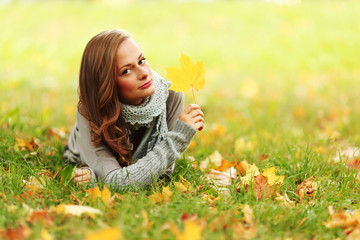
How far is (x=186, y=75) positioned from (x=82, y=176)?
733mm

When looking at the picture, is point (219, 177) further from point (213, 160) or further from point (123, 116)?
point (123, 116)

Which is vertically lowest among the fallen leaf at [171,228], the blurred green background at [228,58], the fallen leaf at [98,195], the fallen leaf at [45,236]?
A: the blurred green background at [228,58]

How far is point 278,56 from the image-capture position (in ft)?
22.2

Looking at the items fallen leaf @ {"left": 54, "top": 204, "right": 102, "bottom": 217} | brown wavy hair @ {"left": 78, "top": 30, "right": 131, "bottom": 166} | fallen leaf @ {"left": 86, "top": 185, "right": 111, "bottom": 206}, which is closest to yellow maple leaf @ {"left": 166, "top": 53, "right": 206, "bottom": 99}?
brown wavy hair @ {"left": 78, "top": 30, "right": 131, "bottom": 166}

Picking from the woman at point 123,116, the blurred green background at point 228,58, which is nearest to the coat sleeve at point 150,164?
the woman at point 123,116

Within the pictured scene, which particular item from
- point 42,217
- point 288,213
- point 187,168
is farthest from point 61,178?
point 288,213

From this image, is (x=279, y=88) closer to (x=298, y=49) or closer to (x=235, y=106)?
(x=235, y=106)

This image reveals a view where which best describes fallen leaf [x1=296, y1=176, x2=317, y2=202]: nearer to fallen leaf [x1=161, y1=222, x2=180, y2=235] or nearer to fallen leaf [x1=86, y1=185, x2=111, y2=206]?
fallen leaf [x1=161, y1=222, x2=180, y2=235]

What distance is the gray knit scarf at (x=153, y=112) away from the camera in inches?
78.8

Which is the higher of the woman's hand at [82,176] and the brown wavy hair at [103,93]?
the brown wavy hair at [103,93]

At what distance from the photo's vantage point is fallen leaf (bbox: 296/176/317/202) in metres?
1.89

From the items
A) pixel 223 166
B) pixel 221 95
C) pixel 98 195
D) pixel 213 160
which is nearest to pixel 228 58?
pixel 221 95

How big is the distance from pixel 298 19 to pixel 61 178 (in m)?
7.70

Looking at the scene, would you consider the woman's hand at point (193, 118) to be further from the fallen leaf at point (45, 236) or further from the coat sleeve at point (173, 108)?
the fallen leaf at point (45, 236)
